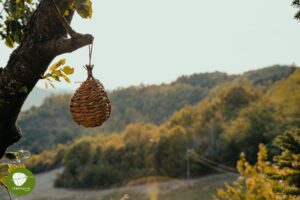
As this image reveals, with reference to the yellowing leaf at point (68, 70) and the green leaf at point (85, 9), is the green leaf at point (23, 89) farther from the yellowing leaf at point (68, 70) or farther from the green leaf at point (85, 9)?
the green leaf at point (85, 9)

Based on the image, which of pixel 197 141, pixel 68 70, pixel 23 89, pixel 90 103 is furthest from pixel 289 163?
pixel 197 141

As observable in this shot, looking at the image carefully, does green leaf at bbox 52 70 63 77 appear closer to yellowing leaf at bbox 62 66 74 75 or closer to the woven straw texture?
yellowing leaf at bbox 62 66 74 75

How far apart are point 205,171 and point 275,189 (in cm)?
3817

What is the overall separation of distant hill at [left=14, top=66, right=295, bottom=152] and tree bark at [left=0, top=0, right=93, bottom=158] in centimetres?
8015

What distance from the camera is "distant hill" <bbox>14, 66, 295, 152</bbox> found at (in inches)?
3452

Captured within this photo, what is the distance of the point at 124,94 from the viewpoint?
107m

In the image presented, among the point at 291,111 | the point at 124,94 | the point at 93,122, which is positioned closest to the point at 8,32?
the point at 93,122

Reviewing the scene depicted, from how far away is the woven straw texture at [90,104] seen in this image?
2008 millimetres

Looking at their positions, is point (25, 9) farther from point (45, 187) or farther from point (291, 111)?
point (45, 187)

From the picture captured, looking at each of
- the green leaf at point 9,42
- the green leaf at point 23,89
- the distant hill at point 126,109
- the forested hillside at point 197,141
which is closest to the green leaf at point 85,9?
the green leaf at point 23,89

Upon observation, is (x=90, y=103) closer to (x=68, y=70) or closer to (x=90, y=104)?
(x=90, y=104)

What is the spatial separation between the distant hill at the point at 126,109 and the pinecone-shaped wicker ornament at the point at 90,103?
263ft

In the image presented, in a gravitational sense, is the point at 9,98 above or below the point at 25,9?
below

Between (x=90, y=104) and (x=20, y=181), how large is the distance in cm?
47
